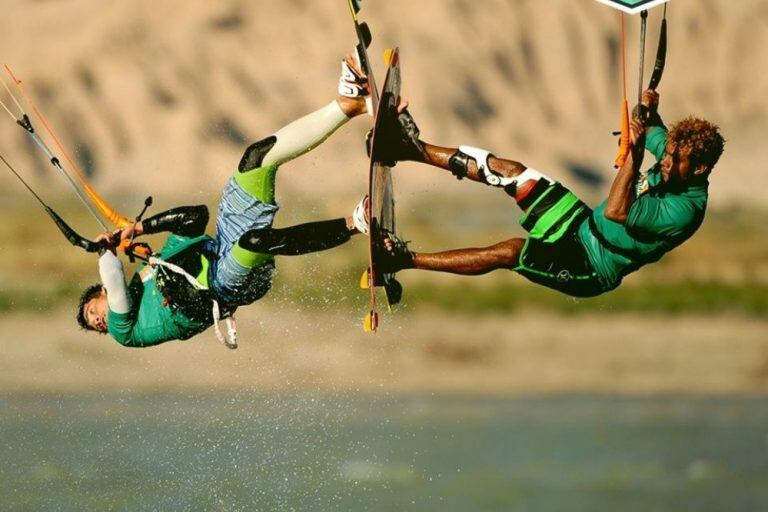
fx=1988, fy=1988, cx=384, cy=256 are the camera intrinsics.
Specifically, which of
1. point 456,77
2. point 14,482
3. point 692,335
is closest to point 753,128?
point 456,77

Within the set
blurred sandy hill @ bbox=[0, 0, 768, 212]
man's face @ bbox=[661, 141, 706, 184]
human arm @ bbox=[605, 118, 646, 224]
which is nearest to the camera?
human arm @ bbox=[605, 118, 646, 224]

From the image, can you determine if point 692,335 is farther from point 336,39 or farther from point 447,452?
point 336,39

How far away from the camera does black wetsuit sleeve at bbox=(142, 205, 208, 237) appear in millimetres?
10555

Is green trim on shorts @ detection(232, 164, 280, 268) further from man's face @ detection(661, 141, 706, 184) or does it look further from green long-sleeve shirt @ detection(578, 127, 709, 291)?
man's face @ detection(661, 141, 706, 184)

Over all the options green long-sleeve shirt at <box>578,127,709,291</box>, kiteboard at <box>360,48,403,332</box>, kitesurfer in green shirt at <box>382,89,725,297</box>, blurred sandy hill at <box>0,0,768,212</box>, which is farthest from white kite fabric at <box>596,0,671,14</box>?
blurred sandy hill at <box>0,0,768,212</box>

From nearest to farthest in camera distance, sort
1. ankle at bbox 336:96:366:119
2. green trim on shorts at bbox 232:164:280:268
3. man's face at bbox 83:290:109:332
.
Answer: green trim on shorts at bbox 232:164:280:268 < ankle at bbox 336:96:366:119 < man's face at bbox 83:290:109:332

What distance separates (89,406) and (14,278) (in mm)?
2679

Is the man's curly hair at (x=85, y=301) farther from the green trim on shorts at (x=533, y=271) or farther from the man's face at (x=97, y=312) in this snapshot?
the green trim on shorts at (x=533, y=271)

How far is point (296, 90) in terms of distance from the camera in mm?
30531

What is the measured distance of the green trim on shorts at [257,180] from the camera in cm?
1070

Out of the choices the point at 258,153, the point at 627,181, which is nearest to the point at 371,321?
the point at 258,153

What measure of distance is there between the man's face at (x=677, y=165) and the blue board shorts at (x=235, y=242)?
7.00 ft

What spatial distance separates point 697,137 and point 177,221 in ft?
9.07

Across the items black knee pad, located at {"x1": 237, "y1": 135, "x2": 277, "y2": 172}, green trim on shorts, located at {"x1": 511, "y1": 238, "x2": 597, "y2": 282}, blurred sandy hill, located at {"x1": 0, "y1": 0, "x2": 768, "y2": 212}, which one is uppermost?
black knee pad, located at {"x1": 237, "y1": 135, "x2": 277, "y2": 172}
